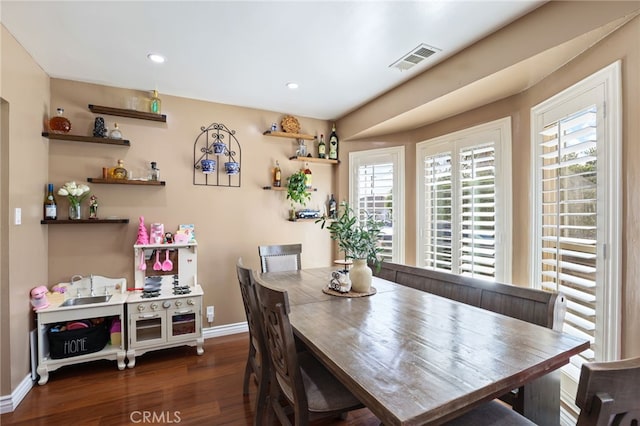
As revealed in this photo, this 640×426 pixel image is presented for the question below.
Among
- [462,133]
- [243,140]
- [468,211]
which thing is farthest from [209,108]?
[468,211]

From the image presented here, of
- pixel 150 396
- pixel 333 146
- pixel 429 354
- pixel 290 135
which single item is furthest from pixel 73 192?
pixel 429 354

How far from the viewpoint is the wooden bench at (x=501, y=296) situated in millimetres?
1598

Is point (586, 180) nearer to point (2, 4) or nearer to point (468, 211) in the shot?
point (468, 211)

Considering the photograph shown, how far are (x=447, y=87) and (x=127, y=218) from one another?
3305mm

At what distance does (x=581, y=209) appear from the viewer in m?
1.89

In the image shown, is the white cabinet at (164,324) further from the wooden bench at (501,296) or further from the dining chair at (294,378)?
the wooden bench at (501,296)

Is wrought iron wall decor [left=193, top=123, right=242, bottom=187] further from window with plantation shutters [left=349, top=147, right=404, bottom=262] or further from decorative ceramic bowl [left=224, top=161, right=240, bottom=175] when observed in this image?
window with plantation shutters [left=349, top=147, right=404, bottom=262]

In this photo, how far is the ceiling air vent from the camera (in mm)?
2320

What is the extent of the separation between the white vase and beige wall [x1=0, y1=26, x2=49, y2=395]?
250cm

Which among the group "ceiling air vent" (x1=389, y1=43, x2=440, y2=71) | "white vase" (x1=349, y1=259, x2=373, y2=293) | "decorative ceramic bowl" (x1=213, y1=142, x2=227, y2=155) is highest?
"ceiling air vent" (x1=389, y1=43, x2=440, y2=71)

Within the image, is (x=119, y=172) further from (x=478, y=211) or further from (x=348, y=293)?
(x=478, y=211)

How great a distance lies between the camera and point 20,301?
7.68ft

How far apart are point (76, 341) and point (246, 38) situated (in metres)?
2.87

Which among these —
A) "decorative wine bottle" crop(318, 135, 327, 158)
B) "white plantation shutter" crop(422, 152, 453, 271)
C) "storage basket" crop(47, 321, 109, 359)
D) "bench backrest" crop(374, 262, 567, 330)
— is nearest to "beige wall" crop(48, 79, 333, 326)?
"decorative wine bottle" crop(318, 135, 327, 158)
